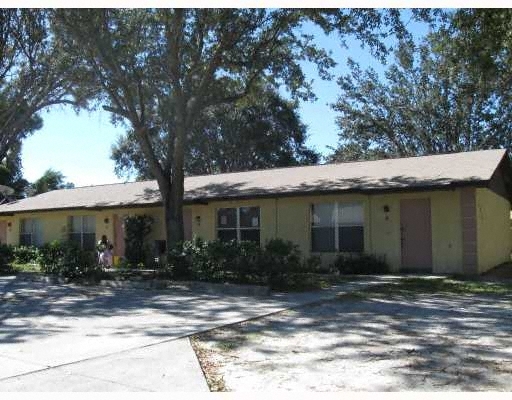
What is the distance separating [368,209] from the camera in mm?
16953

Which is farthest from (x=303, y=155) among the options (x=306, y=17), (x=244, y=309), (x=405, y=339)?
(x=405, y=339)

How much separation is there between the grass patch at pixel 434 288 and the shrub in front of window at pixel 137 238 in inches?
438

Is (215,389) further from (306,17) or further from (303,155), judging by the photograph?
(303,155)

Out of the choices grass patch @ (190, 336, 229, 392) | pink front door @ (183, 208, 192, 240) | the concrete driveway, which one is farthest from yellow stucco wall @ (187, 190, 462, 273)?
grass patch @ (190, 336, 229, 392)

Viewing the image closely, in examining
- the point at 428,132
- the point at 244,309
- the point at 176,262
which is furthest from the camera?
the point at 428,132

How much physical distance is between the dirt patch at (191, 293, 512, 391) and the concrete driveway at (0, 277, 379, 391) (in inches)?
18.2

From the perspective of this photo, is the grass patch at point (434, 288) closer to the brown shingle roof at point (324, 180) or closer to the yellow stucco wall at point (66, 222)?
the brown shingle roof at point (324, 180)

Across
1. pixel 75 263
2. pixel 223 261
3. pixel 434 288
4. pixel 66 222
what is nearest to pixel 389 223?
pixel 434 288

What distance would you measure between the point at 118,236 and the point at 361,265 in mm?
11242

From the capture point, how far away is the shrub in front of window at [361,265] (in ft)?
53.4

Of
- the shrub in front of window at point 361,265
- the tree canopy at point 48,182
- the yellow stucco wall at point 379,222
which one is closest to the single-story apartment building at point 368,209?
the yellow stucco wall at point 379,222

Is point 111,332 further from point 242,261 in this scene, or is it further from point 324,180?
point 324,180

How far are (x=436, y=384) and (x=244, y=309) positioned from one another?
5081 millimetres

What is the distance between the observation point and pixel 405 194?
53.8 feet
